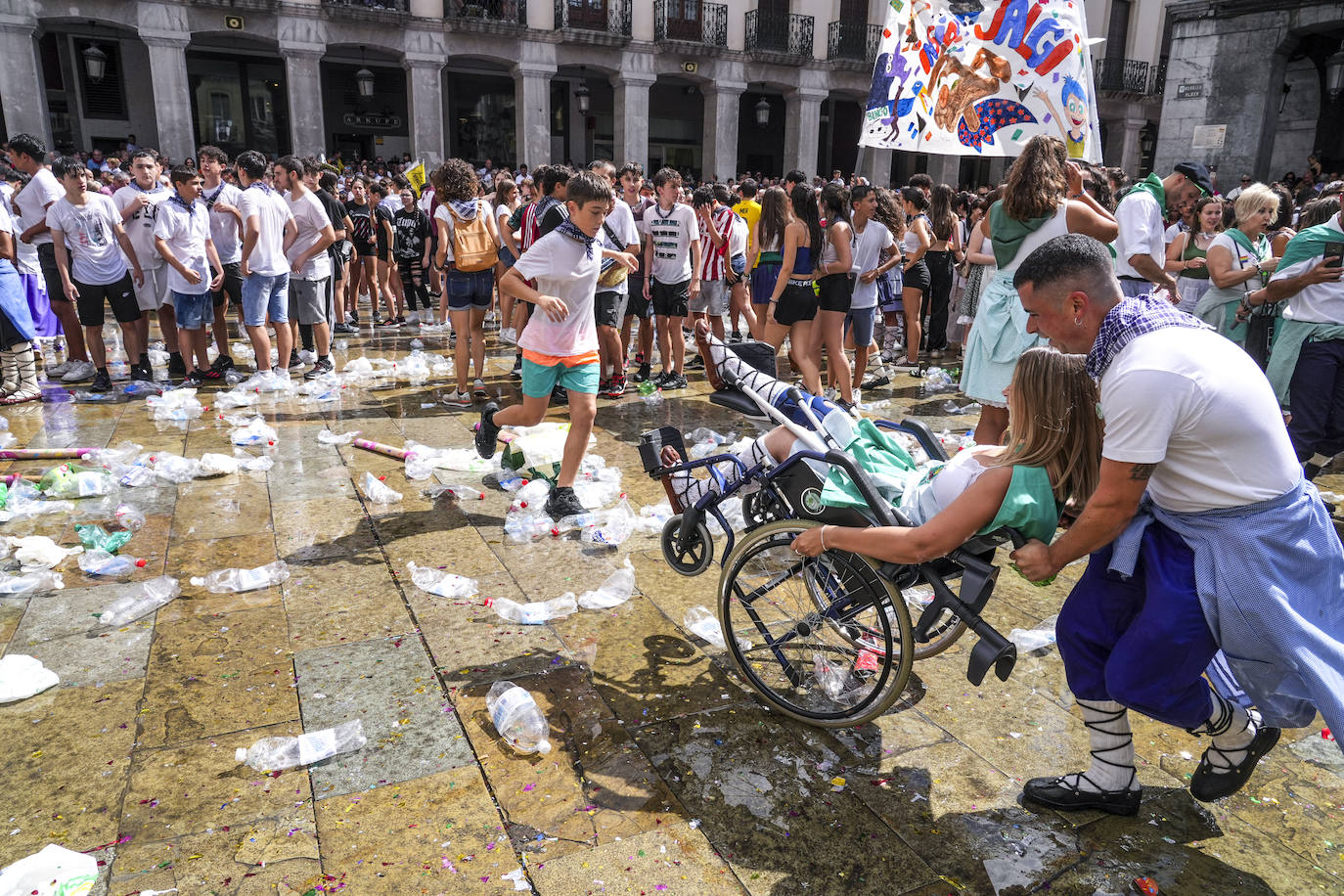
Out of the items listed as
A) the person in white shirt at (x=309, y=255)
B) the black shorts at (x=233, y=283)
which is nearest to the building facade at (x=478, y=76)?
the black shorts at (x=233, y=283)

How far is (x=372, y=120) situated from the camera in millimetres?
25219

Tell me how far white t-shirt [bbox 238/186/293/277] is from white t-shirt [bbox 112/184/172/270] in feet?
2.63

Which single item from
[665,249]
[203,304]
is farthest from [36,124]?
[665,249]

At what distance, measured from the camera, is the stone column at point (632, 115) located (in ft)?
77.8

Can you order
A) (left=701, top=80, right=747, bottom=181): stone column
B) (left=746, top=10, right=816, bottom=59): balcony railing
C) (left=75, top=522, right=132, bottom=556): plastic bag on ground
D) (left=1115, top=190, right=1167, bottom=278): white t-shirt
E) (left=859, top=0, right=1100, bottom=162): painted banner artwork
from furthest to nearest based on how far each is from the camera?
(left=746, top=10, right=816, bottom=59): balcony railing
(left=701, top=80, right=747, bottom=181): stone column
(left=859, top=0, right=1100, bottom=162): painted banner artwork
(left=1115, top=190, right=1167, bottom=278): white t-shirt
(left=75, top=522, right=132, bottom=556): plastic bag on ground

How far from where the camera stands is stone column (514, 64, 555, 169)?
22.6 m

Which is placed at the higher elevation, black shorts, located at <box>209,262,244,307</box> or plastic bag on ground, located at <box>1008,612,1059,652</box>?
black shorts, located at <box>209,262,244,307</box>

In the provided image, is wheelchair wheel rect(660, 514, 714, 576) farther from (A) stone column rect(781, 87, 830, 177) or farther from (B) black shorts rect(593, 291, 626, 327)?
(A) stone column rect(781, 87, 830, 177)

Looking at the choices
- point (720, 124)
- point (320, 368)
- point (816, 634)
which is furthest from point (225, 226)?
point (720, 124)

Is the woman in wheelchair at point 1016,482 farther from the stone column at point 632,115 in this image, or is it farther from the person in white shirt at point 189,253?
the stone column at point 632,115

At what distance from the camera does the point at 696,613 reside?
12.5ft

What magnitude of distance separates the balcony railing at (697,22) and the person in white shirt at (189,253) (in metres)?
19.1

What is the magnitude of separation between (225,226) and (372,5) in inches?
625

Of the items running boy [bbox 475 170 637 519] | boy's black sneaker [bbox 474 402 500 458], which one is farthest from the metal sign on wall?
running boy [bbox 475 170 637 519]
